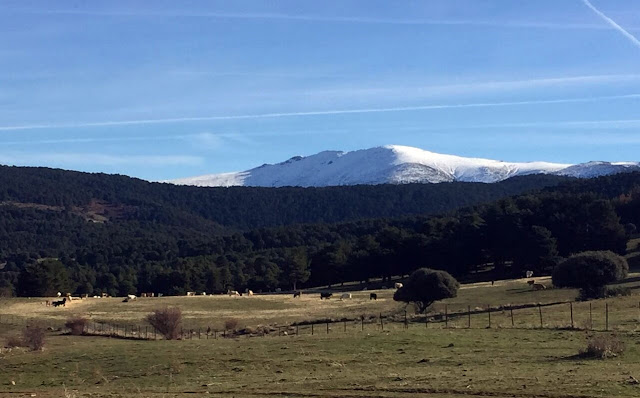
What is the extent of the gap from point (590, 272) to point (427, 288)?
11.6m

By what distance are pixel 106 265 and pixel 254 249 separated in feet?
109

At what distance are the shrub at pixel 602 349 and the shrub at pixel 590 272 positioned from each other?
2928 centimetres

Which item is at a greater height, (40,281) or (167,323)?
(40,281)

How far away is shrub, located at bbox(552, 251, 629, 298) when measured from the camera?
58.1 m

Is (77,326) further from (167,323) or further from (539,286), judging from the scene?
(539,286)

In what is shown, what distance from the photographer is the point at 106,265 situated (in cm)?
15738

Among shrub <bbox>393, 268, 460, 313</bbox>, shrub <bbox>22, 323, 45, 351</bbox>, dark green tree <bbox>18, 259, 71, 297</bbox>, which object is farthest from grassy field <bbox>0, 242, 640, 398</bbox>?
dark green tree <bbox>18, 259, 71, 297</bbox>

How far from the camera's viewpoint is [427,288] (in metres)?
58.9

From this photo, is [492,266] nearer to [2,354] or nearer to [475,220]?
[475,220]

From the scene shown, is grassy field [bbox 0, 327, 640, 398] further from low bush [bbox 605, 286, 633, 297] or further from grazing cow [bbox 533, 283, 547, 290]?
grazing cow [bbox 533, 283, 547, 290]

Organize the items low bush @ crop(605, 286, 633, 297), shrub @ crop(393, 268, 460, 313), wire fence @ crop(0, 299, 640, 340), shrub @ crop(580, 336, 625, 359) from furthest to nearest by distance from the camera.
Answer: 1. shrub @ crop(393, 268, 460, 313)
2. low bush @ crop(605, 286, 633, 297)
3. wire fence @ crop(0, 299, 640, 340)
4. shrub @ crop(580, 336, 625, 359)

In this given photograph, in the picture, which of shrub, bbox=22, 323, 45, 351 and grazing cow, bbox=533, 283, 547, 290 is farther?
grazing cow, bbox=533, 283, 547, 290

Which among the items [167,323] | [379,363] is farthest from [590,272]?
[379,363]

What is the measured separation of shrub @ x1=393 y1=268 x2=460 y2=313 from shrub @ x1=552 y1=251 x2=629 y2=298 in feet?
26.8
